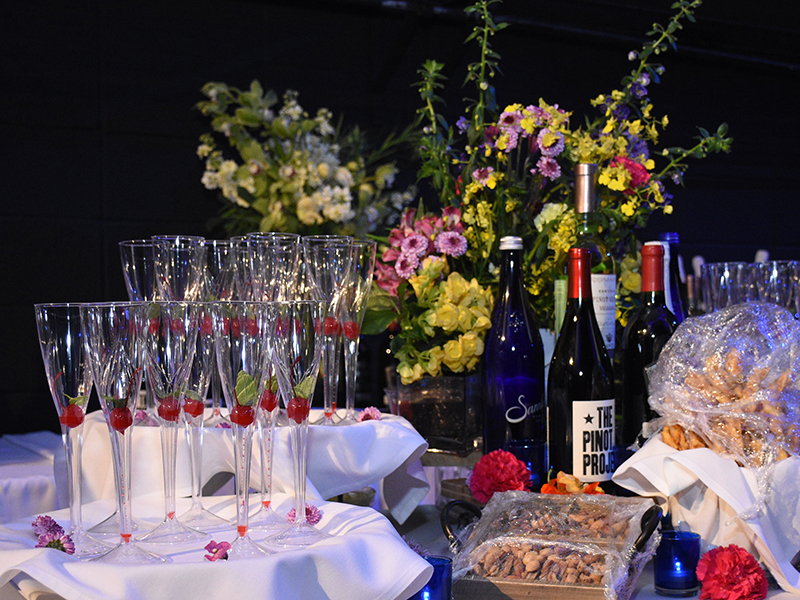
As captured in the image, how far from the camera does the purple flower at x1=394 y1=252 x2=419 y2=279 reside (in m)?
1.27

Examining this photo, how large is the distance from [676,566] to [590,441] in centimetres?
24

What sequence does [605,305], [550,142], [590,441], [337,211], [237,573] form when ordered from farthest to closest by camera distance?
[337,211] < [550,142] < [605,305] < [590,441] < [237,573]

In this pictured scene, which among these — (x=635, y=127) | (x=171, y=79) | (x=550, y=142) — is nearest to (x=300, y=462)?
(x=550, y=142)

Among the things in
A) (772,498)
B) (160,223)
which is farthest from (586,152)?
(160,223)

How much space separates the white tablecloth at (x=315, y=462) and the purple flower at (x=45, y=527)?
17 centimetres

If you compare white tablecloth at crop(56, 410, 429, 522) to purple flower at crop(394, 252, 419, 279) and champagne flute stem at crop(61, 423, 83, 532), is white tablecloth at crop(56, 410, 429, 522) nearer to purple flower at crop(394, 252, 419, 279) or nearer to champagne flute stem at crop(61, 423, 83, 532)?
champagne flute stem at crop(61, 423, 83, 532)

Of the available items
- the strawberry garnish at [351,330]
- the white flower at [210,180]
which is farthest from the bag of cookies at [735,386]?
the white flower at [210,180]

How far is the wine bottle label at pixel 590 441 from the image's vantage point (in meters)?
1.01

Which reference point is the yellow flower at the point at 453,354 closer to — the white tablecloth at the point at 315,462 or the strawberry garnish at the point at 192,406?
the white tablecloth at the point at 315,462

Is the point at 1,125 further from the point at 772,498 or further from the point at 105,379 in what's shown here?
the point at 772,498

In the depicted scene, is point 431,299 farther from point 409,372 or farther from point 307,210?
point 307,210

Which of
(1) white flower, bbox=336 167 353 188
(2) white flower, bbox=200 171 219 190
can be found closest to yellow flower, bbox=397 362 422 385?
(1) white flower, bbox=336 167 353 188

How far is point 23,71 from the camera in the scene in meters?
2.50

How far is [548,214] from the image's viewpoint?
4.22 ft
